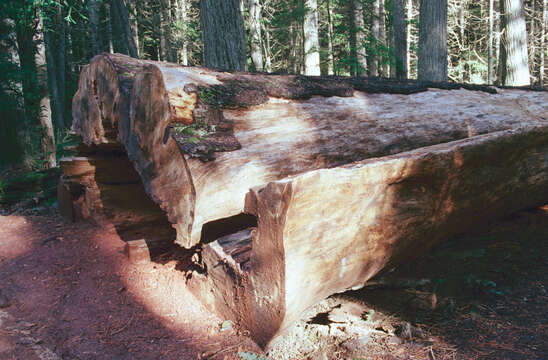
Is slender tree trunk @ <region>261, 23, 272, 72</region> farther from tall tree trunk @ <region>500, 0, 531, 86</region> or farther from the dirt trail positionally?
the dirt trail

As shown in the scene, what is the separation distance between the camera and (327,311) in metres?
2.41

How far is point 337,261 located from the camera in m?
1.96

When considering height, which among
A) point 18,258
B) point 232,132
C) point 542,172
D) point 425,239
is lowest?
point 18,258

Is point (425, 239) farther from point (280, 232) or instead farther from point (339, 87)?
point (339, 87)

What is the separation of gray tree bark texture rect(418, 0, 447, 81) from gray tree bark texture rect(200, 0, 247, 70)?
5.06m

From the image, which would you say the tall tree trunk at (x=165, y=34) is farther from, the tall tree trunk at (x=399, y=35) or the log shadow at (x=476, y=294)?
the log shadow at (x=476, y=294)

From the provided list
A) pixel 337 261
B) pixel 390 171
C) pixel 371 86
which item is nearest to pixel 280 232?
pixel 337 261

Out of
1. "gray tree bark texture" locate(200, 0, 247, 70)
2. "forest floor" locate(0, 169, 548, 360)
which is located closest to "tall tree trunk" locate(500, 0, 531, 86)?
"forest floor" locate(0, 169, 548, 360)

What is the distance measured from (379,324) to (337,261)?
2.24 feet

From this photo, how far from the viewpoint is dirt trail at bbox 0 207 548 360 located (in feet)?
6.84

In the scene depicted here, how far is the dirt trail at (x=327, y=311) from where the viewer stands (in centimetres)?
209

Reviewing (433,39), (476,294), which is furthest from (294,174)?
(433,39)

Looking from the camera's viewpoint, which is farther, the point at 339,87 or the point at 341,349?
the point at 339,87

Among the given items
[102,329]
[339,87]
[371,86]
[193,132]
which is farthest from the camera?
[371,86]
